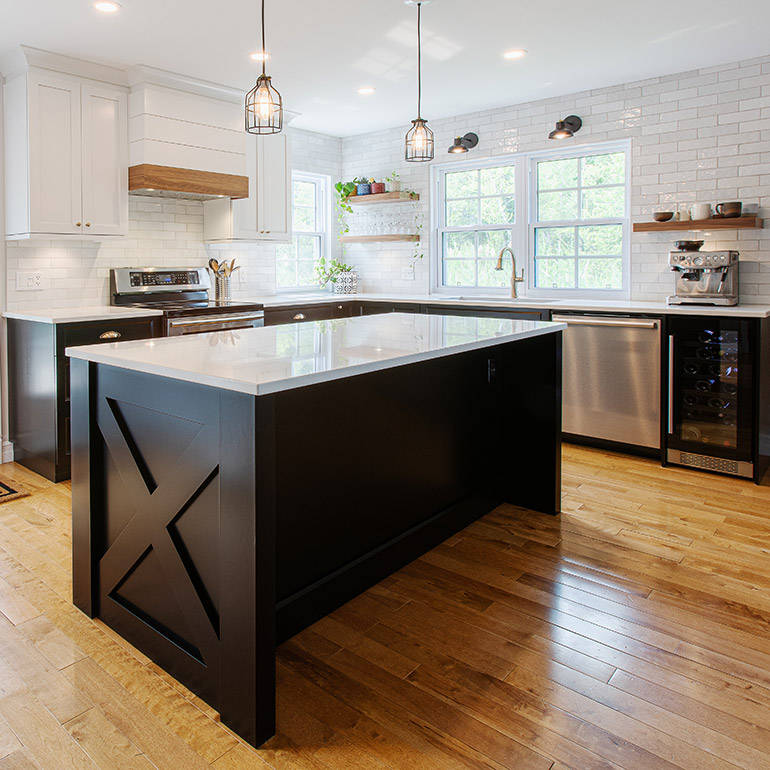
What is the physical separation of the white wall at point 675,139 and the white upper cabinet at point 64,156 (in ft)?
7.38

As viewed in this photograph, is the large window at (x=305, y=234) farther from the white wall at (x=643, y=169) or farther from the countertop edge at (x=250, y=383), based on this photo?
the countertop edge at (x=250, y=383)

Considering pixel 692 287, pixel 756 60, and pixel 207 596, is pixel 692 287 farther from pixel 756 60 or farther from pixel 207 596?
pixel 207 596

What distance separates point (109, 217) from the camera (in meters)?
4.25

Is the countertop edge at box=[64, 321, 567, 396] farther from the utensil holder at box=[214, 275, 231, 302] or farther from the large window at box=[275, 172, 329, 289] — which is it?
the large window at box=[275, 172, 329, 289]

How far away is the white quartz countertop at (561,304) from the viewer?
3.81 metres

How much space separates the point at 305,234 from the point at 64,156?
103 inches

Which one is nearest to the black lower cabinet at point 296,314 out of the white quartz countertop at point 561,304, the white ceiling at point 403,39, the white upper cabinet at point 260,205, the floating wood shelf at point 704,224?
the white quartz countertop at point 561,304

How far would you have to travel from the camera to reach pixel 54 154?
3.95 metres

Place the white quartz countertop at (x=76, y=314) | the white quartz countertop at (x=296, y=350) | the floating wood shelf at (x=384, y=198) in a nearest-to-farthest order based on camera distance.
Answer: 1. the white quartz countertop at (x=296, y=350)
2. the white quartz countertop at (x=76, y=314)
3. the floating wood shelf at (x=384, y=198)

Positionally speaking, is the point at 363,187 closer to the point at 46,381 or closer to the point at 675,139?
the point at 675,139

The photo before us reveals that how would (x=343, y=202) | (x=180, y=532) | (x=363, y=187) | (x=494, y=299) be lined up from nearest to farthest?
(x=180, y=532)
(x=494, y=299)
(x=363, y=187)
(x=343, y=202)

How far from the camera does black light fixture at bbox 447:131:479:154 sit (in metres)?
5.36

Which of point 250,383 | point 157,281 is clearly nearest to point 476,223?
point 157,281

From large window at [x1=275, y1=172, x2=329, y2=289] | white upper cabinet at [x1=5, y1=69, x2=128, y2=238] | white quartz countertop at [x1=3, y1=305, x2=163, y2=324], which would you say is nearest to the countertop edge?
white quartz countertop at [x1=3, y1=305, x2=163, y2=324]
